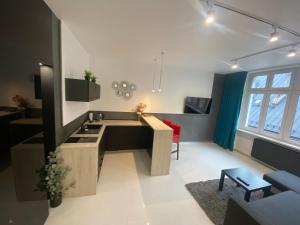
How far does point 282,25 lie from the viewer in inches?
64.6

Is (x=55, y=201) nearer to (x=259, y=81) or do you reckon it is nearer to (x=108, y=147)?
(x=108, y=147)

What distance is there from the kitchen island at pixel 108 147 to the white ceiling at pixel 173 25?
1.70 meters

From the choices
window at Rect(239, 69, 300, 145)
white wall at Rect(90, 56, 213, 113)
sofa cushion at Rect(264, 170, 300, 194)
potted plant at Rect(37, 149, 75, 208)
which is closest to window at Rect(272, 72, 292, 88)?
window at Rect(239, 69, 300, 145)

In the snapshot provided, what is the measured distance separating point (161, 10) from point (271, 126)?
169 inches

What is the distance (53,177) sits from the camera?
1723 mm

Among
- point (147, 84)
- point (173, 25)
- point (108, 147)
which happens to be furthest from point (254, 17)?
point (108, 147)

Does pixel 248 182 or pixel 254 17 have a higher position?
pixel 254 17

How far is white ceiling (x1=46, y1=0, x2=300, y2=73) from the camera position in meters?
1.43

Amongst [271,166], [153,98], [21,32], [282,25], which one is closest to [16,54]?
[21,32]

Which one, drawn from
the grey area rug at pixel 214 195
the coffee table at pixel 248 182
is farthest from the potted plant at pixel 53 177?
the coffee table at pixel 248 182

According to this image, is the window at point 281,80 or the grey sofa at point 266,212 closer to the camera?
the grey sofa at point 266,212

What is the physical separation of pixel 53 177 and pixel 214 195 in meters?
2.52

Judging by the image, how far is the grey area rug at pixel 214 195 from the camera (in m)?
2.02

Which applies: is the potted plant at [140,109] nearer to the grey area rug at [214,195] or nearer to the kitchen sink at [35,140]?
the grey area rug at [214,195]
